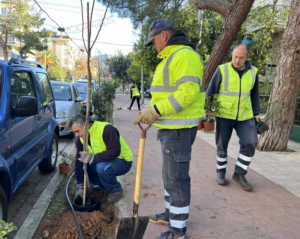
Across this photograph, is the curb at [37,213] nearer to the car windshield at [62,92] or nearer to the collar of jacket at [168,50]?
the collar of jacket at [168,50]

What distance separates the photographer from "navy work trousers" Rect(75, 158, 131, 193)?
3.39 metres

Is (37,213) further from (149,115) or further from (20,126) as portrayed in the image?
(149,115)

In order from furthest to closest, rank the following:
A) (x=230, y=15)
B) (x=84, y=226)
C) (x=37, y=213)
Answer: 1. (x=230, y=15)
2. (x=37, y=213)
3. (x=84, y=226)

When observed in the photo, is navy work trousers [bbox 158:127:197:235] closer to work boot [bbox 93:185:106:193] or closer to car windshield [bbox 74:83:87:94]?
work boot [bbox 93:185:106:193]

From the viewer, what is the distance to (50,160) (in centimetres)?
479

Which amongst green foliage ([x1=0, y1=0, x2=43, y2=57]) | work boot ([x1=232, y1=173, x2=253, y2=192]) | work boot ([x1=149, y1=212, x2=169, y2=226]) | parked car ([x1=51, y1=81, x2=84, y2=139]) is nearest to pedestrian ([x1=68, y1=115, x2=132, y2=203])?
work boot ([x1=149, y1=212, x2=169, y2=226])

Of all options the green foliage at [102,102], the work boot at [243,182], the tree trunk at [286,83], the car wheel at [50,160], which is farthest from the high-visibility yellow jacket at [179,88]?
the green foliage at [102,102]

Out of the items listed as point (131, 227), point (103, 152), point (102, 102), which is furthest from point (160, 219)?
point (102, 102)

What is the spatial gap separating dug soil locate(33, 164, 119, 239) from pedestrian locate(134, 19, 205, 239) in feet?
2.70

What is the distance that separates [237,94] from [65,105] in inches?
217

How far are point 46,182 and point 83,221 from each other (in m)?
1.81

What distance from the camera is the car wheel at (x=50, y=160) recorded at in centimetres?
471

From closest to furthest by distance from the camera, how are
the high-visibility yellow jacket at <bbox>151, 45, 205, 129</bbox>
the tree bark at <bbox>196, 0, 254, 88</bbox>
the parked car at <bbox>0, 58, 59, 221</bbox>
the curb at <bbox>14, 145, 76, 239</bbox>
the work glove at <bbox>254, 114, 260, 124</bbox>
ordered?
the high-visibility yellow jacket at <bbox>151, 45, 205, 129</bbox>
the parked car at <bbox>0, 58, 59, 221</bbox>
the curb at <bbox>14, 145, 76, 239</bbox>
the work glove at <bbox>254, 114, 260, 124</bbox>
the tree bark at <bbox>196, 0, 254, 88</bbox>

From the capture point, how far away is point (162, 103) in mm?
2285
